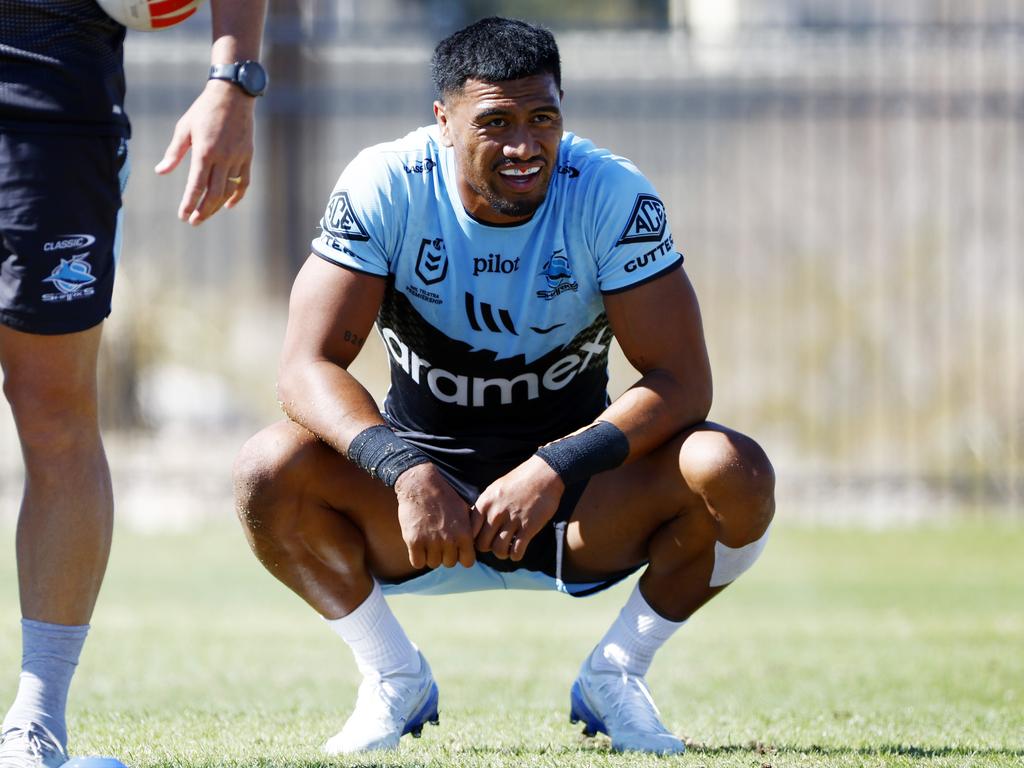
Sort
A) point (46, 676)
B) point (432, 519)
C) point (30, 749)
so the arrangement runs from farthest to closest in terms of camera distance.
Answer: point (432, 519)
point (46, 676)
point (30, 749)

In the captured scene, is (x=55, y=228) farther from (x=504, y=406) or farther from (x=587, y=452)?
(x=504, y=406)

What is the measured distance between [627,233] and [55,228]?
1.47 metres

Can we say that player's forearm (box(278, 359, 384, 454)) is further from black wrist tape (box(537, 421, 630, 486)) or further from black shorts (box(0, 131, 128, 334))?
black shorts (box(0, 131, 128, 334))

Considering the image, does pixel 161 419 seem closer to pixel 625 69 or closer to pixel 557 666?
pixel 625 69

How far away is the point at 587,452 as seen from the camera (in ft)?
12.5

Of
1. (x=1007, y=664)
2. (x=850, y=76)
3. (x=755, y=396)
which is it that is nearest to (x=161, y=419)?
(x=755, y=396)

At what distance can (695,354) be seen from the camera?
4.00 m

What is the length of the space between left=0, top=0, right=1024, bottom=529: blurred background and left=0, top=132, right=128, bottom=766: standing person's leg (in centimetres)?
790

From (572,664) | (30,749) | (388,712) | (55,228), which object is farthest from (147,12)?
(572,664)

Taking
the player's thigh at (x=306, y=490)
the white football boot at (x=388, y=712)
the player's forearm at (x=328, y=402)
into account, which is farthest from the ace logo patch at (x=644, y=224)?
the white football boot at (x=388, y=712)

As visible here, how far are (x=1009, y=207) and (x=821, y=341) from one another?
2.35m

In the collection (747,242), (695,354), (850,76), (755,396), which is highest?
(695,354)

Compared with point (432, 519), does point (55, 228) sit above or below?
above

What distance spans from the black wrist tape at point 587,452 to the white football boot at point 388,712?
697 millimetres
